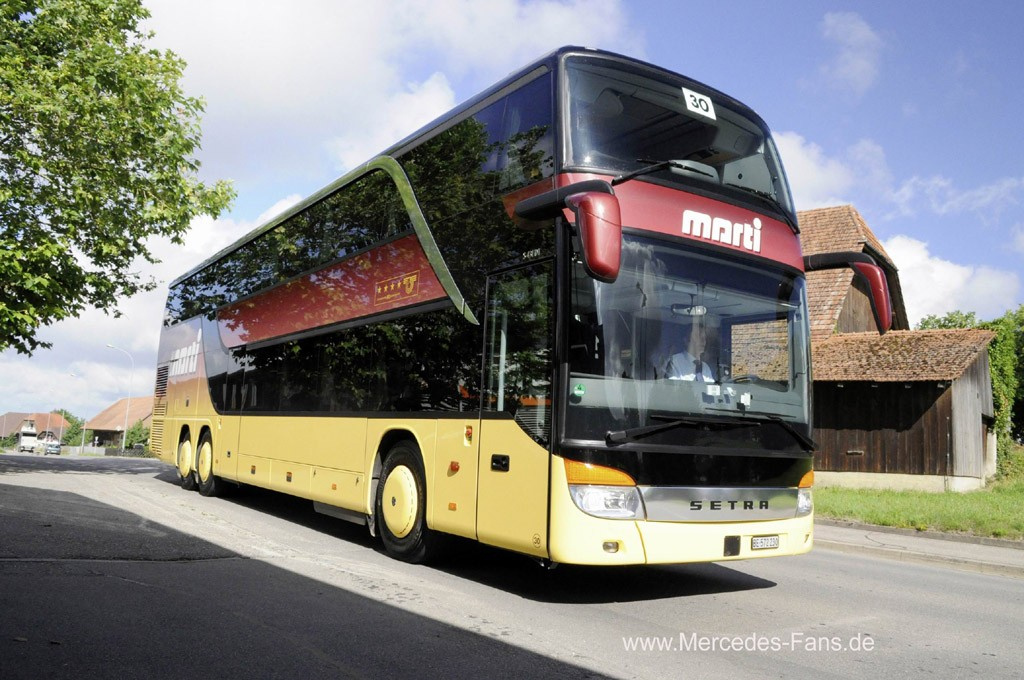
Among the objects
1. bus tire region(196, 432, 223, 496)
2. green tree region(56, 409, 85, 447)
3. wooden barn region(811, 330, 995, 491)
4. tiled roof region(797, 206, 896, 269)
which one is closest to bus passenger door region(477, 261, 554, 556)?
bus tire region(196, 432, 223, 496)

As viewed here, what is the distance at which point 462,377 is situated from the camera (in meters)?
7.50

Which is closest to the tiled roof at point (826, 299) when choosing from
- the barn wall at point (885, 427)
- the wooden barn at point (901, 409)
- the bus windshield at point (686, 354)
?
the wooden barn at point (901, 409)

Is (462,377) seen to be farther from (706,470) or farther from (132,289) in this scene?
(132,289)

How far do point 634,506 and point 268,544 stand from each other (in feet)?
15.1

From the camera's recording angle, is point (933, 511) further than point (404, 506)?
Yes

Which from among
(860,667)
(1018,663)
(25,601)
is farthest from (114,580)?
(1018,663)

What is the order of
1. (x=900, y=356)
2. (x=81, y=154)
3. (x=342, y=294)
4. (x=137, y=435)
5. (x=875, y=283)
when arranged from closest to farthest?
(x=875, y=283) → (x=342, y=294) → (x=81, y=154) → (x=900, y=356) → (x=137, y=435)

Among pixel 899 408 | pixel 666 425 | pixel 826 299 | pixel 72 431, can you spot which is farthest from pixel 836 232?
pixel 72 431

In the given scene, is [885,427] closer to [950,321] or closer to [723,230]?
[723,230]

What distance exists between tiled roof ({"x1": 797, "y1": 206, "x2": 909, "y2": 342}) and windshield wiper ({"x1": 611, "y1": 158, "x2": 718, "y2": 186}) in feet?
63.9

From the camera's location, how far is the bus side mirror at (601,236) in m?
5.36

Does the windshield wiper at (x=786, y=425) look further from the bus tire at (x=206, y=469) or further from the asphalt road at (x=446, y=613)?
the bus tire at (x=206, y=469)

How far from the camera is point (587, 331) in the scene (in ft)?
20.3

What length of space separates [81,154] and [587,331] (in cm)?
1684
